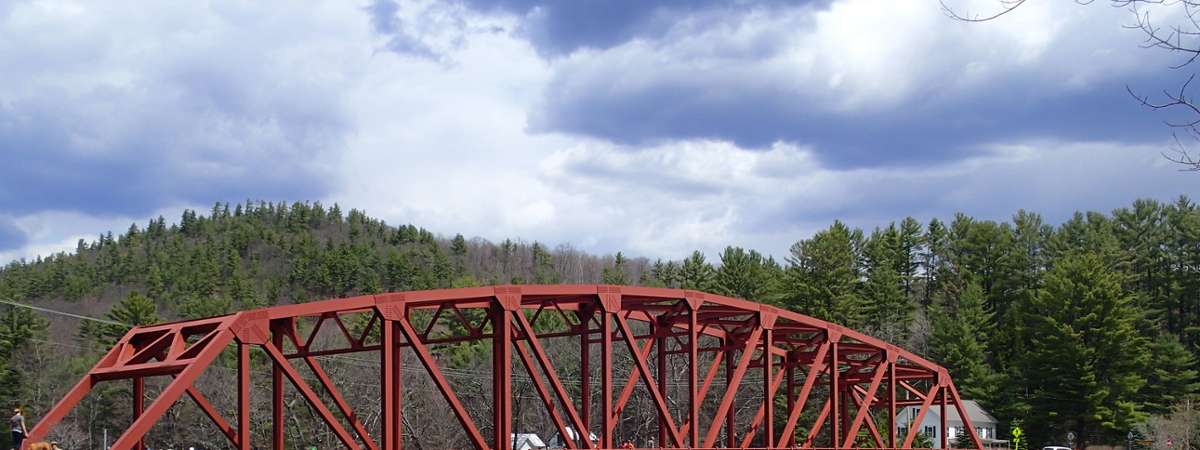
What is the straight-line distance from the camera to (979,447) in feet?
161

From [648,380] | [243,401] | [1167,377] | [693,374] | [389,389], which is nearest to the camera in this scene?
[243,401]

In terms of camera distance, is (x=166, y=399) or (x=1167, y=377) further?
(x=1167, y=377)

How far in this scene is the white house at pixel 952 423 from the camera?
88.4 meters

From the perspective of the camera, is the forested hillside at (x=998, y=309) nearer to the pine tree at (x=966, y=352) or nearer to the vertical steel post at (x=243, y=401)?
the pine tree at (x=966, y=352)

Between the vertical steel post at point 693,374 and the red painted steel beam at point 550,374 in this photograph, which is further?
the vertical steel post at point 693,374

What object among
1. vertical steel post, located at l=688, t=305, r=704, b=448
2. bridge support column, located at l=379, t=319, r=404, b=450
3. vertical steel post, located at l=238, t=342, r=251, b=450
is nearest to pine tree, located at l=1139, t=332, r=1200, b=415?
vertical steel post, located at l=688, t=305, r=704, b=448

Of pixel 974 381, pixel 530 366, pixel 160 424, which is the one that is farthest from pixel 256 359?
pixel 530 366

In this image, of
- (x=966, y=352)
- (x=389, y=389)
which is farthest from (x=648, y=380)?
(x=966, y=352)

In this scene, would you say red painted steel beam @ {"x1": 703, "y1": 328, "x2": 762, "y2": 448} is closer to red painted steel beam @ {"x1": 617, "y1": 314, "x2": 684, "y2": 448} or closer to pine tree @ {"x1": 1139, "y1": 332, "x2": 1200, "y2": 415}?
red painted steel beam @ {"x1": 617, "y1": 314, "x2": 684, "y2": 448}

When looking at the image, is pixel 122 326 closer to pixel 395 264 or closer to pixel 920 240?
pixel 395 264

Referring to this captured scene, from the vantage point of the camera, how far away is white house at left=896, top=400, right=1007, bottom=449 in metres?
88.4

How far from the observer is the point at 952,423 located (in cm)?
9500

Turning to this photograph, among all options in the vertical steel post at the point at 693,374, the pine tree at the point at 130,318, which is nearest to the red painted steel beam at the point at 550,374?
the vertical steel post at the point at 693,374

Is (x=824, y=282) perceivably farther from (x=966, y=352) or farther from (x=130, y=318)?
(x=130, y=318)
